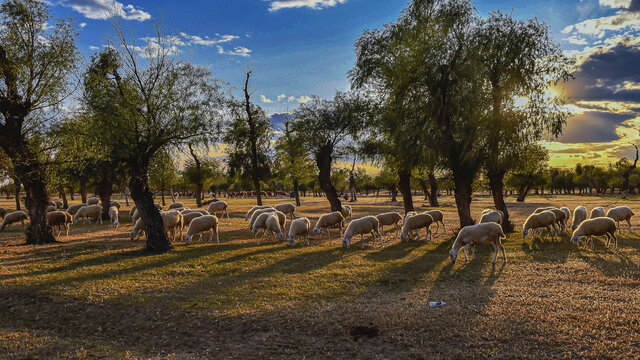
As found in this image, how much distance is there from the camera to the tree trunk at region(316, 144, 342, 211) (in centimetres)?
2978

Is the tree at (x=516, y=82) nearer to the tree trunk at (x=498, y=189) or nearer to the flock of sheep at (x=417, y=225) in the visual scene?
the tree trunk at (x=498, y=189)

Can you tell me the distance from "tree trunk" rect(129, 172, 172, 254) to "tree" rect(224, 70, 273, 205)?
77.1 feet

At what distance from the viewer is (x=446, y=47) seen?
63.7ft

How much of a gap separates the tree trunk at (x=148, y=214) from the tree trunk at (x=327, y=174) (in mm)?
15885

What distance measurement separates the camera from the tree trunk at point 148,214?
1608cm

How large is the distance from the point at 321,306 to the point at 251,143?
114 feet

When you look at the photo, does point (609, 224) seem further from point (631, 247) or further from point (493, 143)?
point (493, 143)

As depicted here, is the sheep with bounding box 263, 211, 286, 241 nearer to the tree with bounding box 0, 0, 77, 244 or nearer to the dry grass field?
the dry grass field

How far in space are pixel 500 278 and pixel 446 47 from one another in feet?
45.0

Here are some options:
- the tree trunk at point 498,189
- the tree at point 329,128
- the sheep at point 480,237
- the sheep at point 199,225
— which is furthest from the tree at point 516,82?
the sheep at point 199,225

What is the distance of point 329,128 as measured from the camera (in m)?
29.9

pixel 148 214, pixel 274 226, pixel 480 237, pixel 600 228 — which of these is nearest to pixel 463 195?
pixel 600 228

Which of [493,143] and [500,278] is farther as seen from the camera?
[493,143]

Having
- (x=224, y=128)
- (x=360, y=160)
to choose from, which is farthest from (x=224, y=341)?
(x=360, y=160)
